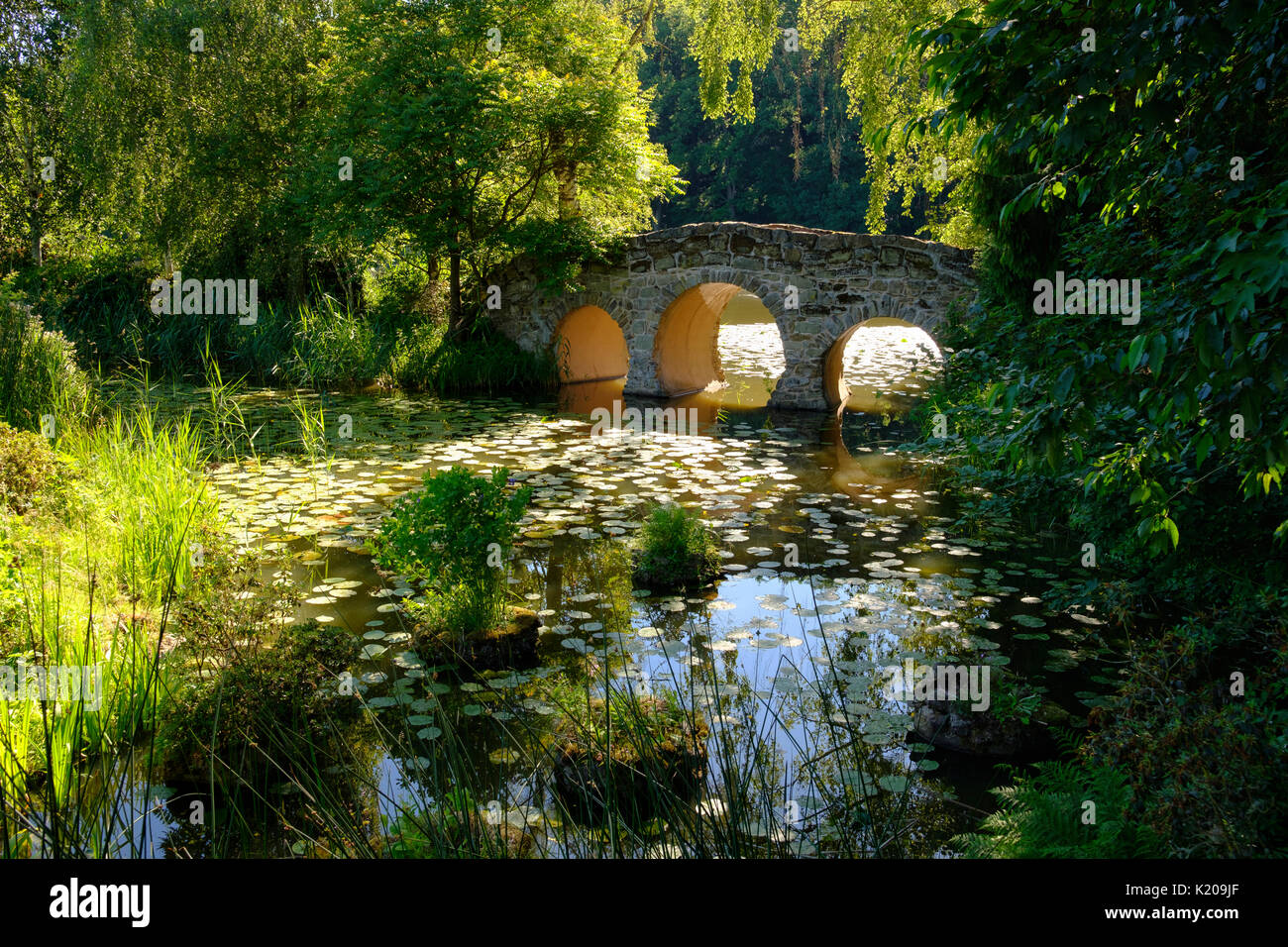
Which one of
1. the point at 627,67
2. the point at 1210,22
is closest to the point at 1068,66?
the point at 1210,22

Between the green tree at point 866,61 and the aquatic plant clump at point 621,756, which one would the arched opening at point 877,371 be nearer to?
the green tree at point 866,61

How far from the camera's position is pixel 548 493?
26.2 feet

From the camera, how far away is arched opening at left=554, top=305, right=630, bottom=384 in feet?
51.1

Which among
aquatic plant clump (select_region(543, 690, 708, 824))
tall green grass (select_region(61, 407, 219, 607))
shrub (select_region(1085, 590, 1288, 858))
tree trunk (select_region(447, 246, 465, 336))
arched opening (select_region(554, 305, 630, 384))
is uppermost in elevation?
tree trunk (select_region(447, 246, 465, 336))

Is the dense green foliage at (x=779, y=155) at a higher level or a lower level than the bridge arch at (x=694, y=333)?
higher

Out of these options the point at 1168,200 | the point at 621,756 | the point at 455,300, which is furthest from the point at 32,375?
the point at 455,300

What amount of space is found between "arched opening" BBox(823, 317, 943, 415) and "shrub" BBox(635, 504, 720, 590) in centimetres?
613

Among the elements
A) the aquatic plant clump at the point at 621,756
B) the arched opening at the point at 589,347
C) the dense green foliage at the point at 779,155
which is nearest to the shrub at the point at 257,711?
the aquatic plant clump at the point at 621,756

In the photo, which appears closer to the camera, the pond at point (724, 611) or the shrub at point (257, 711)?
the pond at point (724, 611)

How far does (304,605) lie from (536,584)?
136 cm

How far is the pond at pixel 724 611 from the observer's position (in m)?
3.44

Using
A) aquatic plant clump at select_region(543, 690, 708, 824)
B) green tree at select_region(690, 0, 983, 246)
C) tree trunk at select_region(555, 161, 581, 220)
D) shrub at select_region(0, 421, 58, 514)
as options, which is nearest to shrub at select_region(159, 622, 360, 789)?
aquatic plant clump at select_region(543, 690, 708, 824)

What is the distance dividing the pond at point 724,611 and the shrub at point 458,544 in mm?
263

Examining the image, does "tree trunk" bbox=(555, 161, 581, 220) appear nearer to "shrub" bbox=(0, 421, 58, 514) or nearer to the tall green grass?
the tall green grass
